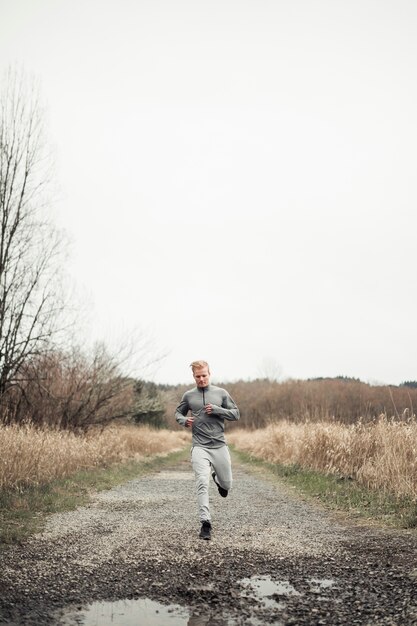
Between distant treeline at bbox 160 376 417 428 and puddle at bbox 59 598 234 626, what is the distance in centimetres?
889

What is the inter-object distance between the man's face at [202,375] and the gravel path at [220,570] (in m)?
2.01

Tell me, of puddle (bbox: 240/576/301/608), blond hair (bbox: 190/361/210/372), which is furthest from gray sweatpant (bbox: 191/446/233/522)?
puddle (bbox: 240/576/301/608)

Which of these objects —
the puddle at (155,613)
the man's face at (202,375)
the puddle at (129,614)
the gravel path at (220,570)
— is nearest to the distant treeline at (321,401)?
the gravel path at (220,570)

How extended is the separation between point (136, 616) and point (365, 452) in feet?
31.8

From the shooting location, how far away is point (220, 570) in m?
5.43

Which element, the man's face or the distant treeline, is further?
the distant treeline

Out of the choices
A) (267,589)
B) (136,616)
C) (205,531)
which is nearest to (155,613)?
(136,616)

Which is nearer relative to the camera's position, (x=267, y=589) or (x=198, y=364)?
(x=267, y=589)

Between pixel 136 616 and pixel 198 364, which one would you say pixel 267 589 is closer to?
pixel 136 616

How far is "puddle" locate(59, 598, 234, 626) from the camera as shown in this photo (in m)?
3.97

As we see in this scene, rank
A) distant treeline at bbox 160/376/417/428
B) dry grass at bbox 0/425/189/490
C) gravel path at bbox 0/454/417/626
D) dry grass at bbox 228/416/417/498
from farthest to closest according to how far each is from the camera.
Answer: distant treeline at bbox 160/376/417/428
dry grass at bbox 0/425/189/490
dry grass at bbox 228/416/417/498
gravel path at bbox 0/454/417/626

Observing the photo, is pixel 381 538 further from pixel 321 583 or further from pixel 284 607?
pixel 284 607

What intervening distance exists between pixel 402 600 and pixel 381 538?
287 centimetres

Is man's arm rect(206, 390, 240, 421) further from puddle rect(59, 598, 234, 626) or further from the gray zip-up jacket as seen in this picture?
puddle rect(59, 598, 234, 626)
